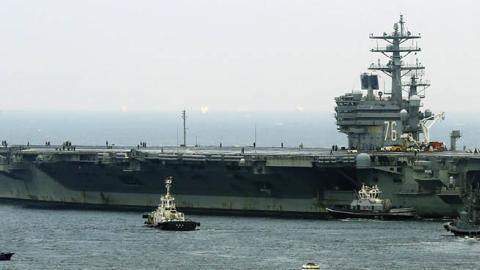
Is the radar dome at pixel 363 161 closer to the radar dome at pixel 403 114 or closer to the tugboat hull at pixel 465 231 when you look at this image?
the tugboat hull at pixel 465 231

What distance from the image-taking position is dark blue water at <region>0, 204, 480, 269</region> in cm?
5309

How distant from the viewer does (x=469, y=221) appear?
2386 inches

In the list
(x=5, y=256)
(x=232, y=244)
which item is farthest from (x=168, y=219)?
(x=5, y=256)

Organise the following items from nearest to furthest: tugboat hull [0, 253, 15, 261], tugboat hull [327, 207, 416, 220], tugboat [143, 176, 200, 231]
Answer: tugboat hull [0, 253, 15, 261] → tugboat [143, 176, 200, 231] → tugboat hull [327, 207, 416, 220]

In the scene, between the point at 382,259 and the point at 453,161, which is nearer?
the point at 382,259

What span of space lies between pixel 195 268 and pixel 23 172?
82.9 feet

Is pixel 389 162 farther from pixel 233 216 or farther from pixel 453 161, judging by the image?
pixel 233 216

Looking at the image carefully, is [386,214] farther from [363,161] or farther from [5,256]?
[5,256]

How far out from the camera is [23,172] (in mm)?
74938

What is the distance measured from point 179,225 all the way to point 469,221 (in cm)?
1274

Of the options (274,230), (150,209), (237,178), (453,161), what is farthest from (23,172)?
(453,161)

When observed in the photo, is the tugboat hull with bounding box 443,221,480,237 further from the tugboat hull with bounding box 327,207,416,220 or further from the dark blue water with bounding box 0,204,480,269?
the tugboat hull with bounding box 327,207,416,220

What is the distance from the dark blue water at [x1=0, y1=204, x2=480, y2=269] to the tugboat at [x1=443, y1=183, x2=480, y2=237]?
0.60 metres

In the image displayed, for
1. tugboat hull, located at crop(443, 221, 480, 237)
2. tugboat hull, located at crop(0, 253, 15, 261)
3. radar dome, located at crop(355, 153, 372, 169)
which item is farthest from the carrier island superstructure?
tugboat hull, located at crop(0, 253, 15, 261)
